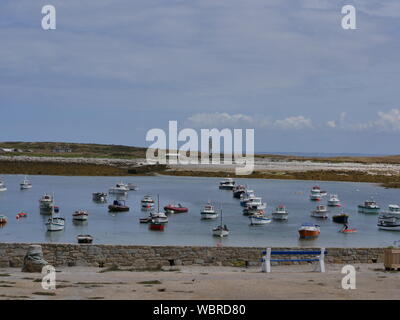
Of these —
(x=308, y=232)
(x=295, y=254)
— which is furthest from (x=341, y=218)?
(x=295, y=254)

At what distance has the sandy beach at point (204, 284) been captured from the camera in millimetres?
15391

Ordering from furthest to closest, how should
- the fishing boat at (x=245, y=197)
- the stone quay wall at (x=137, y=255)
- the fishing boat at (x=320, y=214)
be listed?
the fishing boat at (x=245, y=197), the fishing boat at (x=320, y=214), the stone quay wall at (x=137, y=255)

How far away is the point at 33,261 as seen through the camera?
63.8 ft

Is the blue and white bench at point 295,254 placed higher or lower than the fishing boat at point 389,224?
higher

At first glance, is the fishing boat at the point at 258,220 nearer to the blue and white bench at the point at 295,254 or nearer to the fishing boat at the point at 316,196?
the fishing boat at the point at 316,196

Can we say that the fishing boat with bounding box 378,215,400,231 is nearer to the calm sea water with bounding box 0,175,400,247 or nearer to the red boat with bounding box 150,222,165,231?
the calm sea water with bounding box 0,175,400,247

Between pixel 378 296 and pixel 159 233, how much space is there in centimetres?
3865

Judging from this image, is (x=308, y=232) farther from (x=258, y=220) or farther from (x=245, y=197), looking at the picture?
(x=245, y=197)

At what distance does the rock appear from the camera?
19.4 m

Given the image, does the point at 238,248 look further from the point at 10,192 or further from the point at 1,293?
the point at 10,192

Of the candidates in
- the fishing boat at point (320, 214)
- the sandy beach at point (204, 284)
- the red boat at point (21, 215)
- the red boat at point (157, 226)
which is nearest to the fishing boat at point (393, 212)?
the fishing boat at point (320, 214)

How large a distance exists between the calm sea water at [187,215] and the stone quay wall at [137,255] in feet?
77.0

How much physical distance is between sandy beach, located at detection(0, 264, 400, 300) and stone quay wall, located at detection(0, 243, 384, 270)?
0.63 m

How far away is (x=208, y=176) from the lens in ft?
450
